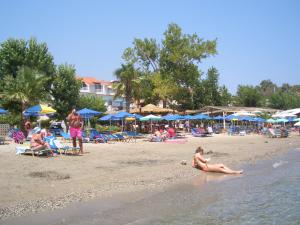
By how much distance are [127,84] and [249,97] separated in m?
35.0

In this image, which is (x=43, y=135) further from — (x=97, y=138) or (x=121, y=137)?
(x=121, y=137)

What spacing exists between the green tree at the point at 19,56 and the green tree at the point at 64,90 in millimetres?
2323

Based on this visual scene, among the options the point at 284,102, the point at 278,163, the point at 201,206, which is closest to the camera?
the point at 201,206

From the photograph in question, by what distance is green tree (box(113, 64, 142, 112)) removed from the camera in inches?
1693

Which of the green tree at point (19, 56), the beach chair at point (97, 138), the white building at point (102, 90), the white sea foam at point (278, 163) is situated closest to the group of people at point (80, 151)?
the white sea foam at point (278, 163)

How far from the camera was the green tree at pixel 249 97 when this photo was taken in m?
72.1

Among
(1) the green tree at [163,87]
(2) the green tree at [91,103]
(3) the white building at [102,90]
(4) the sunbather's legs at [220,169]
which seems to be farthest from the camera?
(3) the white building at [102,90]

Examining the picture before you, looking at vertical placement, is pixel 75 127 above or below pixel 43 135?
above

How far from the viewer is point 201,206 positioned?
8.39 m

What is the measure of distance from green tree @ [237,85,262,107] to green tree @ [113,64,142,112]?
32.9 m

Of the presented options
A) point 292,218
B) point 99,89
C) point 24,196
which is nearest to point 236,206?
point 292,218

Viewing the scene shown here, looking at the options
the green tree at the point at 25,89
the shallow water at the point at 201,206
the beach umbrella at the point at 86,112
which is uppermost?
the green tree at the point at 25,89

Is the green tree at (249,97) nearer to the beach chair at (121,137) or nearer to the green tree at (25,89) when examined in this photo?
the green tree at (25,89)

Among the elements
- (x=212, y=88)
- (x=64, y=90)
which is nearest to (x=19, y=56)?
(x=64, y=90)
